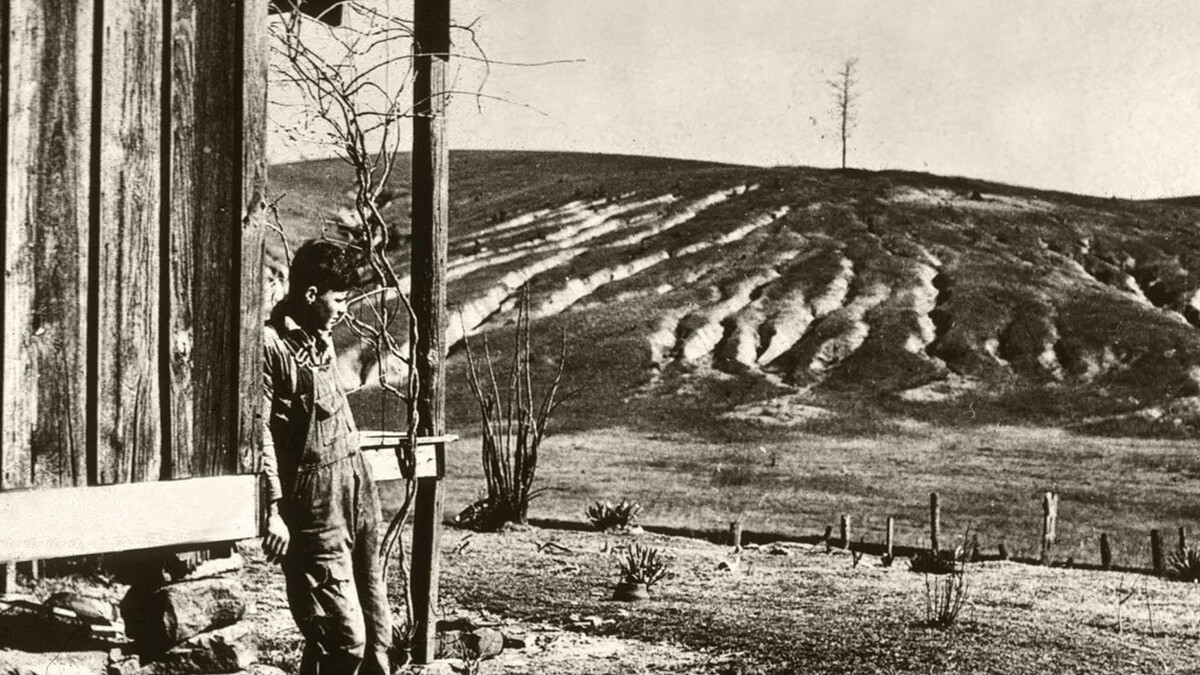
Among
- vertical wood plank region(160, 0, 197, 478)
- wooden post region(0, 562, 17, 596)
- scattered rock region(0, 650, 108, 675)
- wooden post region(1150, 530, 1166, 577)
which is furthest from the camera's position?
wooden post region(1150, 530, 1166, 577)

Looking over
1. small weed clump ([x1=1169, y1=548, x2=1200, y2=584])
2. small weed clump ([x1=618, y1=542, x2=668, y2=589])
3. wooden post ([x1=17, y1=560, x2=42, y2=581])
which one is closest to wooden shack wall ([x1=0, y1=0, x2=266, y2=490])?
wooden post ([x1=17, y1=560, x2=42, y2=581])


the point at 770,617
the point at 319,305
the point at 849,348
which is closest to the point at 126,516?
the point at 319,305

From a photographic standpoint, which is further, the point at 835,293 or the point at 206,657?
the point at 835,293

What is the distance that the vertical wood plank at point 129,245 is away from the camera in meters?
3.33

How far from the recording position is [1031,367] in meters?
46.7

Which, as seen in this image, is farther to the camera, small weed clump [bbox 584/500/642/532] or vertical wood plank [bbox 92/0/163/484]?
small weed clump [bbox 584/500/642/532]

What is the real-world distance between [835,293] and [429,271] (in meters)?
50.0

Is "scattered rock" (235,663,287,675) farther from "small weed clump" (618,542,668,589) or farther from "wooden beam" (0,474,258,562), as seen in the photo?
"small weed clump" (618,542,668,589)

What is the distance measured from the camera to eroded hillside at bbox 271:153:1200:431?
4381cm

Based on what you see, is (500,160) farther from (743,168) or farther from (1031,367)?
(1031,367)

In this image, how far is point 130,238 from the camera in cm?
337

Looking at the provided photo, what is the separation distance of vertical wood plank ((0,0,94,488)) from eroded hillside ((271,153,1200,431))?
26.7 m

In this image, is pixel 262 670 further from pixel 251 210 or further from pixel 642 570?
pixel 642 570

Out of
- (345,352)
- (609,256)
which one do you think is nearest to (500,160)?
(609,256)
